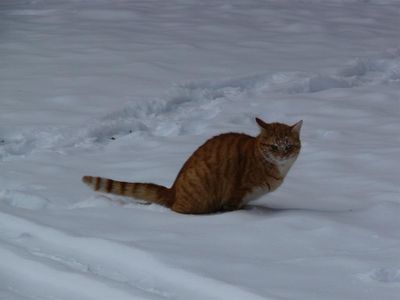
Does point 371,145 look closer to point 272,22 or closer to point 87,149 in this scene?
point 87,149

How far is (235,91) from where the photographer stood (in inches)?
344

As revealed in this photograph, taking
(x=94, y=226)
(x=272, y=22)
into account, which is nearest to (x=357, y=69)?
(x=272, y=22)

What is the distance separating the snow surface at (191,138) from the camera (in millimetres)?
4141

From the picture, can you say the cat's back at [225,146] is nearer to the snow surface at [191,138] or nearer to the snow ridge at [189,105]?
the snow surface at [191,138]

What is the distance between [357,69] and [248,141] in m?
4.43

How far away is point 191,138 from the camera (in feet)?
23.7

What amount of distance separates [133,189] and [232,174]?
0.60 meters

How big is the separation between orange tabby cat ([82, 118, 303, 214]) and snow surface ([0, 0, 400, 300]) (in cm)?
13

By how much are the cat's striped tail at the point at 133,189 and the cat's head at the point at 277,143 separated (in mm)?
650

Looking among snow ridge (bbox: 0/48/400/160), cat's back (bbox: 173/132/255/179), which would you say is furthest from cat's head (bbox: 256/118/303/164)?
snow ridge (bbox: 0/48/400/160)

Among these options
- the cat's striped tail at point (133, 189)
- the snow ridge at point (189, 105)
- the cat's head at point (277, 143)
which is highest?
the cat's head at point (277, 143)

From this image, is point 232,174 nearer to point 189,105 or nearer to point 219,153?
point 219,153

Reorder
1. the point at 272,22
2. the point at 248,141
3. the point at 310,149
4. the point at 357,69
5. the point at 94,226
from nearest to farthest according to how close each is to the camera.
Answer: the point at 94,226
the point at 248,141
the point at 310,149
the point at 357,69
the point at 272,22

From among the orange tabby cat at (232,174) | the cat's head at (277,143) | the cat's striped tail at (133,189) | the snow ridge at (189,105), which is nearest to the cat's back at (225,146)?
the orange tabby cat at (232,174)
